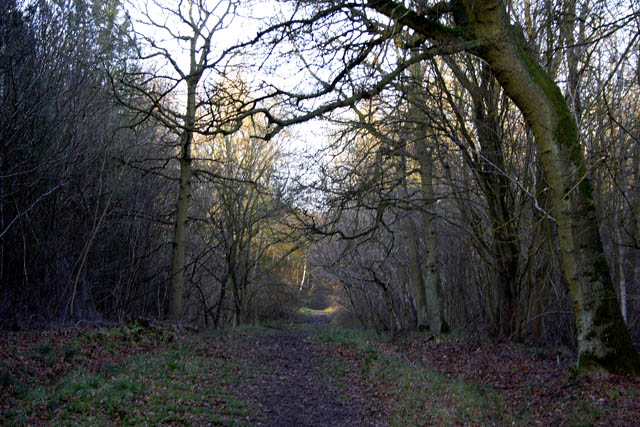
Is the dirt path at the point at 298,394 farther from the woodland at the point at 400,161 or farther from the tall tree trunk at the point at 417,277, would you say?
the tall tree trunk at the point at 417,277

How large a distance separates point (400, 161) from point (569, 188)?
623cm

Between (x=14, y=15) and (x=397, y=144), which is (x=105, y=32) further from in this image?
(x=397, y=144)

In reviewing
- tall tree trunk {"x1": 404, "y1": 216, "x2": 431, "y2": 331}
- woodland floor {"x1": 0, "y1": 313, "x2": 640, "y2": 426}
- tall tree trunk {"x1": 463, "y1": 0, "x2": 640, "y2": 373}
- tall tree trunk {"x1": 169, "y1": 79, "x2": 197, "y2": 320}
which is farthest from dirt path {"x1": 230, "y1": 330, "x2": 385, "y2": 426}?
tall tree trunk {"x1": 404, "y1": 216, "x2": 431, "y2": 331}

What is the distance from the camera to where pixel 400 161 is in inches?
525

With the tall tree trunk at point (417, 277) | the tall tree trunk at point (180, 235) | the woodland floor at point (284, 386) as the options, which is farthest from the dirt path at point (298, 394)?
the tall tree trunk at point (417, 277)

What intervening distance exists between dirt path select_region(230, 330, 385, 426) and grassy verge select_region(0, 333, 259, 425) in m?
0.39

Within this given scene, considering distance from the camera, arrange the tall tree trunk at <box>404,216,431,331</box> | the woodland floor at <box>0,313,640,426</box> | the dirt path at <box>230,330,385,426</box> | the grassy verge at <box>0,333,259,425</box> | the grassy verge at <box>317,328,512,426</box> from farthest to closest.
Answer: the tall tree trunk at <box>404,216,431,331</box> < the dirt path at <box>230,330,385,426</box> < the grassy verge at <box>317,328,512,426</box> < the woodland floor at <box>0,313,640,426</box> < the grassy verge at <box>0,333,259,425</box>

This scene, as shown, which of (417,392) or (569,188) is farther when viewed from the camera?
(417,392)

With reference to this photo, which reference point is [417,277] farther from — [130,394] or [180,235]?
[130,394]

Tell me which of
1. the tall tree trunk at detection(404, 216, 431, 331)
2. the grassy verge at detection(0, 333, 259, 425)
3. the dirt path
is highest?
the tall tree trunk at detection(404, 216, 431, 331)

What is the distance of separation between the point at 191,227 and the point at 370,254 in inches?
307

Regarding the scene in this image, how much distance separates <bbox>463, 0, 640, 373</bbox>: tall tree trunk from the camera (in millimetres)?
7262

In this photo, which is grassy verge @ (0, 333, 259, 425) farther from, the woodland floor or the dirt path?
the dirt path

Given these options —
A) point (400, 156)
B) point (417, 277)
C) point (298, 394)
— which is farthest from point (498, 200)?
point (298, 394)
